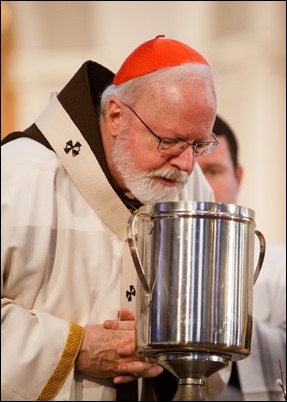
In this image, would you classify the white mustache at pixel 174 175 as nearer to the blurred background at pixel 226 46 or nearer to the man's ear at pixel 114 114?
the man's ear at pixel 114 114

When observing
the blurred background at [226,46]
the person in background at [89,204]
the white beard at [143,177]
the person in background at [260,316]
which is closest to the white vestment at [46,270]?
the person in background at [89,204]

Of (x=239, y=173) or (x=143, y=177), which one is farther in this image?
(x=239, y=173)

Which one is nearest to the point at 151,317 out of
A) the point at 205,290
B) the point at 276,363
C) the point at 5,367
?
the point at 205,290

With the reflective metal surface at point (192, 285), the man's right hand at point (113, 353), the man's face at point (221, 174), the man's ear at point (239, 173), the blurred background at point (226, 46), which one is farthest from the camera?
the blurred background at point (226, 46)

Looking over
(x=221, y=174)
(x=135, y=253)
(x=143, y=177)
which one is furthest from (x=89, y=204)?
(x=221, y=174)

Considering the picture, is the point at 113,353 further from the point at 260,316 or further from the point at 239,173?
the point at 239,173

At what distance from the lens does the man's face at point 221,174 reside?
7359 mm

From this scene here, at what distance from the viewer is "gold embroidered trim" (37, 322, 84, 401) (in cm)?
427

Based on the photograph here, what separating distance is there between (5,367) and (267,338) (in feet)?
10.8

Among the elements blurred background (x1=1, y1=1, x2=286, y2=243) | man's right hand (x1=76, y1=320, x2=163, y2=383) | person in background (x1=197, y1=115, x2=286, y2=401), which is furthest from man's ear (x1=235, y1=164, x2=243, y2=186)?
man's right hand (x1=76, y1=320, x2=163, y2=383)

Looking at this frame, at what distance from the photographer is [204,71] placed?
4.61 m

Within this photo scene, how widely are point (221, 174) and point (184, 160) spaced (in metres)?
3.01

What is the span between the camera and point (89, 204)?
4.69 m

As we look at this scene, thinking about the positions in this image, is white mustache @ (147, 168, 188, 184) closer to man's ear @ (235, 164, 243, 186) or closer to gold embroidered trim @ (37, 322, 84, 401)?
gold embroidered trim @ (37, 322, 84, 401)
